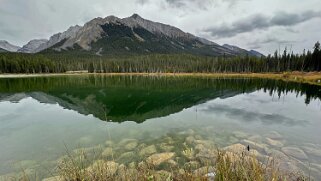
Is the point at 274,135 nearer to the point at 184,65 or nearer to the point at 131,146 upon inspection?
the point at 131,146

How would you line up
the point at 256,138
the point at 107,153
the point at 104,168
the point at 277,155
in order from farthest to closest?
the point at 256,138 < the point at 107,153 < the point at 277,155 < the point at 104,168

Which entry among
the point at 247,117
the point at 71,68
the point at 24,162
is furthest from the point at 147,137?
the point at 71,68

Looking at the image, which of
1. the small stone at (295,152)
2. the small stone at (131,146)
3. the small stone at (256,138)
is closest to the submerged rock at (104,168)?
the small stone at (131,146)

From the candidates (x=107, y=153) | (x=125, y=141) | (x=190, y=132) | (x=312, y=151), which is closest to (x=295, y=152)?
Result: (x=312, y=151)

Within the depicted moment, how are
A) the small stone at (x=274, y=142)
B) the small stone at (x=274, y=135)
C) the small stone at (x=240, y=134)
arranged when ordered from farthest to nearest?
the small stone at (x=240, y=134) < the small stone at (x=274, y=135) < the small stone at (x=274, y=142)

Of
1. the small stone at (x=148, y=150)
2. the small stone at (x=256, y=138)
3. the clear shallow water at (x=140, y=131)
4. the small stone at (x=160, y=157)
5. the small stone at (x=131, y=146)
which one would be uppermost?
the small stone at (x=160, y=157)

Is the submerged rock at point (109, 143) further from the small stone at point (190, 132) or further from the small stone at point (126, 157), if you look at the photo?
the small stone at point (190, 132)

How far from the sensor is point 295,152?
45.9ft

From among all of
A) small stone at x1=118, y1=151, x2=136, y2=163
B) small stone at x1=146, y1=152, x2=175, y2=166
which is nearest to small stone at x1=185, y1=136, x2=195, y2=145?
small stone at x1=146, y1=152, x2=175, y2=166

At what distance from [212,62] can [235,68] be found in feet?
60.0

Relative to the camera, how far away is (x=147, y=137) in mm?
17672

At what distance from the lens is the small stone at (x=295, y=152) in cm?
1324

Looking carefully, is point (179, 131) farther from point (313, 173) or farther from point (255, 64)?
point (255, 64)

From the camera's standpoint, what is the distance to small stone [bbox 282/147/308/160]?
1324cm
